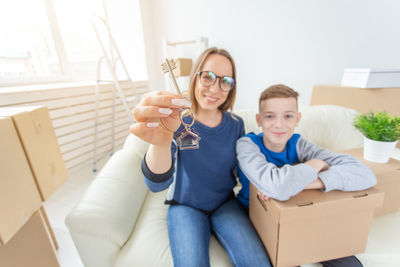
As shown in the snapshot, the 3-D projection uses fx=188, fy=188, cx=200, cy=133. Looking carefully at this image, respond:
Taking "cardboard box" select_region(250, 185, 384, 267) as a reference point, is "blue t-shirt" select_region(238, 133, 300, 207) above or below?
above

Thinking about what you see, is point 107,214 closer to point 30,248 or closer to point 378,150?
point 30,248

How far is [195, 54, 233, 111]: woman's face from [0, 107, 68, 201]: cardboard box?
64 cm

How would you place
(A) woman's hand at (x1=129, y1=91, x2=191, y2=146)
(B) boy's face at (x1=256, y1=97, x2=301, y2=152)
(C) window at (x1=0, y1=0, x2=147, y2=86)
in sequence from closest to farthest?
(A) woman's hand at (x1=129, y1=91, x2=191, y2=146) → (B) boy's face at (x1=256, y1=97, x2=301, y2=152) → (C) window at (x1=0, y1=0, x2=147, y2=86)

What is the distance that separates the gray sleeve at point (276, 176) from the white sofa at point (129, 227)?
1.14ft

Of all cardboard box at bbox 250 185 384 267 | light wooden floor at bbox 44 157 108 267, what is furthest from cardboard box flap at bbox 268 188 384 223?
light wooden floor at bbox 44 157 108 267

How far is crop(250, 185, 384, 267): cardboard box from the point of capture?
617mm

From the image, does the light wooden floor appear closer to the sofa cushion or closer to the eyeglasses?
the sofa cushion

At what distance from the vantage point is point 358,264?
2.31ft

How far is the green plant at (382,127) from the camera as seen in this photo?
822 millimetres

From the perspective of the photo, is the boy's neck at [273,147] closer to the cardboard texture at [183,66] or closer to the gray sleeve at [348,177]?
the gray sleeve at [348,177]

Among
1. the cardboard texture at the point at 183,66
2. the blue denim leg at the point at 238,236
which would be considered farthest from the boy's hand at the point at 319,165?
the cardboard texture at the point at 183,66

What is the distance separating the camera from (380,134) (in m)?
0.85

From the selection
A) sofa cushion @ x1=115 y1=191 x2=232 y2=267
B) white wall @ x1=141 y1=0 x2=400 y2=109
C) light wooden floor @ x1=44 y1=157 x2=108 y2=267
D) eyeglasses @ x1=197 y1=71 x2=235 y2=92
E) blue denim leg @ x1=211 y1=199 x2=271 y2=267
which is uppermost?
white wall @ x1=141 y1=0 x2=400 y2=109

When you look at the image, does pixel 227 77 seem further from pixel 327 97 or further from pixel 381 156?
pixel 327 97
